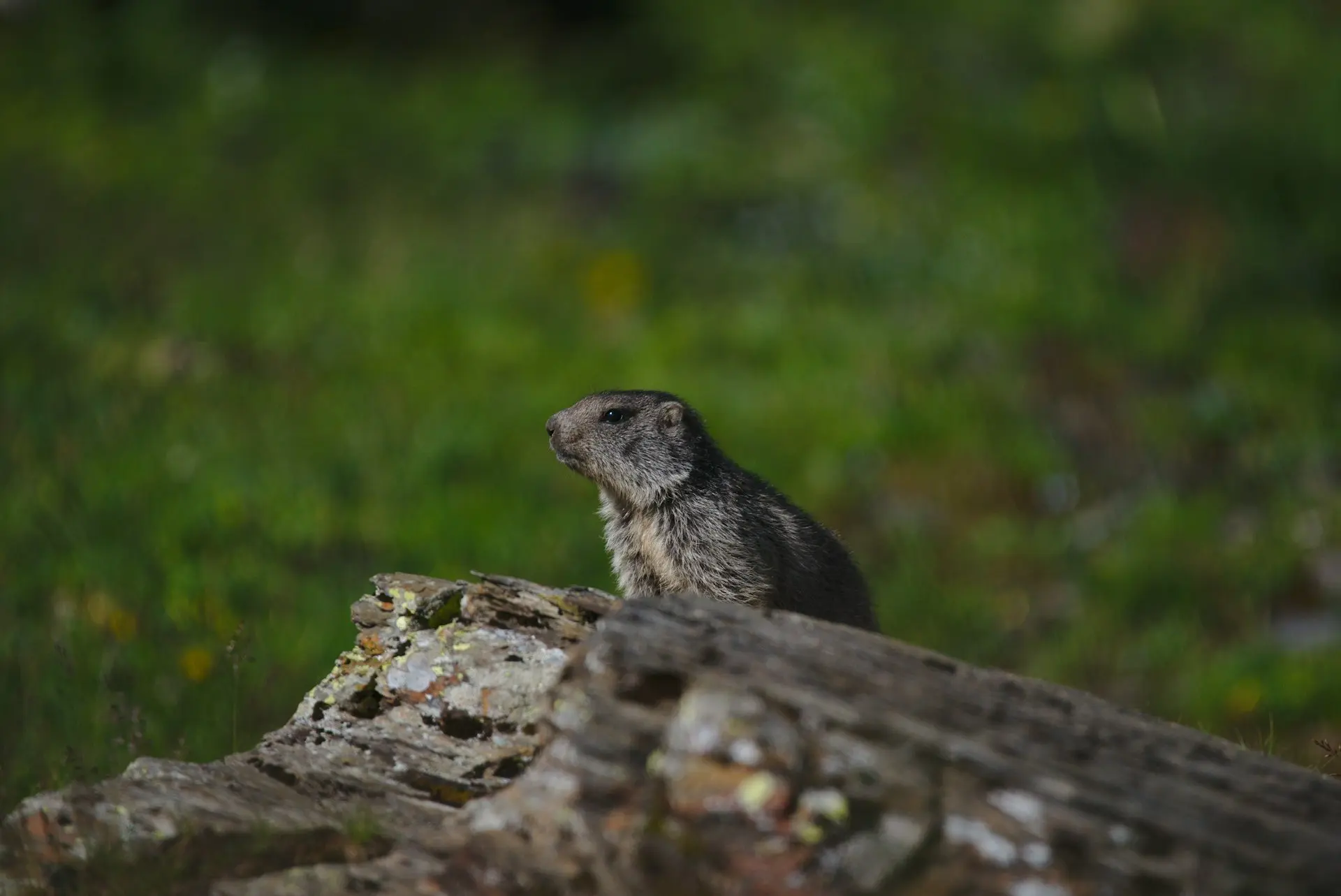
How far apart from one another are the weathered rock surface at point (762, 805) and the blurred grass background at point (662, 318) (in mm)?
1083

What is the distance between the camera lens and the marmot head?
6.07 metres

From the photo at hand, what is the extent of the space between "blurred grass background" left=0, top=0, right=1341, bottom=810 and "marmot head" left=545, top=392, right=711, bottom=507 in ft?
5.23

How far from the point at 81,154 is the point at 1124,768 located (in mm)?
11323

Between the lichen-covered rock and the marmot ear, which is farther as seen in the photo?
the marmot ear

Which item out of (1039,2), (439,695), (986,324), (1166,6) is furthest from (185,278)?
(1166,6)

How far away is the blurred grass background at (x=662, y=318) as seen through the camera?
8.19m

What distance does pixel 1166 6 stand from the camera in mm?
14859

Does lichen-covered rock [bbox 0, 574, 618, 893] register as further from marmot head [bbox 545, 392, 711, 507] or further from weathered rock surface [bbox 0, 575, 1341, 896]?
marmot head [bbox 545, 392, 711, 507]

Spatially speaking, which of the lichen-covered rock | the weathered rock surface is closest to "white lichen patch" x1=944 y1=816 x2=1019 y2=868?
the weathered rock surface

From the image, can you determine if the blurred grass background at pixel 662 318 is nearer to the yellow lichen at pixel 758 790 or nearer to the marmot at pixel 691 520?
the marmot at pixel 691 520

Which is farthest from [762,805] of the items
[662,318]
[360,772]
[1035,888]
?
[662,318]

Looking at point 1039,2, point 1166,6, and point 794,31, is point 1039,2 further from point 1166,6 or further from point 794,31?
point 794,31

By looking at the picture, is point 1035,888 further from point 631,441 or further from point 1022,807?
point 631,441

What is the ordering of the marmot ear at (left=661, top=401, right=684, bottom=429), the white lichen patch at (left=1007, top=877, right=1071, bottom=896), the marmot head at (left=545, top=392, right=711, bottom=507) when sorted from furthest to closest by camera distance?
1. the marmot ear at (left=661, top=401, right=684, bottom=429)
2. the marmot head at (left=545, top=392, right=711, bottom=507)
3. the white lichen patch at (left=1007, top=877, right=1071, bottom=896)
